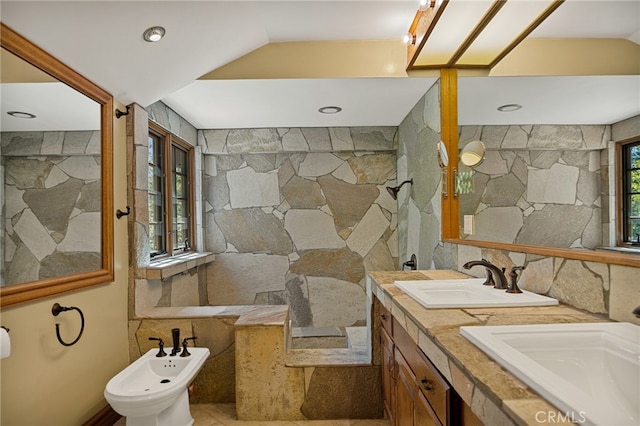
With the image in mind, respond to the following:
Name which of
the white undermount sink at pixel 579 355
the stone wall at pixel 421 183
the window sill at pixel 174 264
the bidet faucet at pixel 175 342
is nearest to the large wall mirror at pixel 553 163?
the white undermount sink at pixel 579 355

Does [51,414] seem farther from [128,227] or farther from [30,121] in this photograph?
[30,121]

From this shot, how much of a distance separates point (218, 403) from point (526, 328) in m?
2.15

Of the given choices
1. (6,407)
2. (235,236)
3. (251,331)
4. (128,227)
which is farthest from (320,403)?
(235,236)

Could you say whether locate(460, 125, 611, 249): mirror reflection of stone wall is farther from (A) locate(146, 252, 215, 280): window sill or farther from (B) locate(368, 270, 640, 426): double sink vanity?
(A) locate(146, 252, 215, 280): window sill

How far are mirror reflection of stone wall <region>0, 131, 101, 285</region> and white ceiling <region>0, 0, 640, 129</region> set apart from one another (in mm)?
442

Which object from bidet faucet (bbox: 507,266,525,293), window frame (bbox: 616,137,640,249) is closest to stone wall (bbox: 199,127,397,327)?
bidet faucet (bbox: 507,266,525,293)

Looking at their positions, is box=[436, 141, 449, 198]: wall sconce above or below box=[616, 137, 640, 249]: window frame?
above

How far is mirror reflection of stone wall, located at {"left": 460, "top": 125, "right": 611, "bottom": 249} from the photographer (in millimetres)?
1143

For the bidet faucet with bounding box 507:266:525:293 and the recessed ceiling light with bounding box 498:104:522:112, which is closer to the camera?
the bidet faucet with bounding box 507:266:525:293

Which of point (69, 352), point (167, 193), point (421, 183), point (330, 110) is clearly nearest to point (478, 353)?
point (69, 352)

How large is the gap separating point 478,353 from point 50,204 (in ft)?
6.62

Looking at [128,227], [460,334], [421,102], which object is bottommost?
[460,334]

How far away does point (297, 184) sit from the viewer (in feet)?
12.6

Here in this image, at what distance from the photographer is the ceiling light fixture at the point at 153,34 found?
1817 mm
